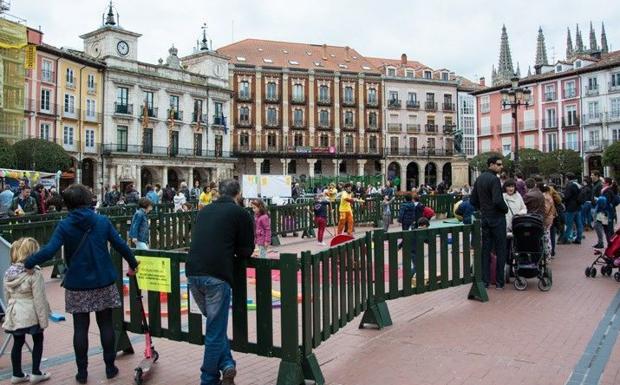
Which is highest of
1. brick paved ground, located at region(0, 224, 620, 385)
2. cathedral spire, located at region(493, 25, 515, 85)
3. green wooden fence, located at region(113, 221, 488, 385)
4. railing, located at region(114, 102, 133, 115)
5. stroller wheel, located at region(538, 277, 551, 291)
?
cathedral spire, located at region(493, 25, 515, 85)

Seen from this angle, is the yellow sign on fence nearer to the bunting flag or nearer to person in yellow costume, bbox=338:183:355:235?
person in yellow costume, bbox=338:183:355:235

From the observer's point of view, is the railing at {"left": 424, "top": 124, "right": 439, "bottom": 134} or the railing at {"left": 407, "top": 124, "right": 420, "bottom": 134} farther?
the railing at {"left": 424, "top": 124, "right": 439, "bottom": 134}

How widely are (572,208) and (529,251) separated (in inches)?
282

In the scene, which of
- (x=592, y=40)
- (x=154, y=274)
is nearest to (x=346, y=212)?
(x=154, y=274)

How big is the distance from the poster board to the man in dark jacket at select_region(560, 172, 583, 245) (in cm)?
1438

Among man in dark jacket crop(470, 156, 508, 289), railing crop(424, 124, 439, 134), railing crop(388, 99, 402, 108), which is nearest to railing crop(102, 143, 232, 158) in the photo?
railing crop(388, 99, 402, 108)

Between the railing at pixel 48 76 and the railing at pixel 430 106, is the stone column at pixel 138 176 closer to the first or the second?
the railing at pixel 48 76

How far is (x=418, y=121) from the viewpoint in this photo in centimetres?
7594

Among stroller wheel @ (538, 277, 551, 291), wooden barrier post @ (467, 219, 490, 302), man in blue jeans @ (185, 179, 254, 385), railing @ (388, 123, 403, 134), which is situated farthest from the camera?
railing @ (388, 123, 403, 134)

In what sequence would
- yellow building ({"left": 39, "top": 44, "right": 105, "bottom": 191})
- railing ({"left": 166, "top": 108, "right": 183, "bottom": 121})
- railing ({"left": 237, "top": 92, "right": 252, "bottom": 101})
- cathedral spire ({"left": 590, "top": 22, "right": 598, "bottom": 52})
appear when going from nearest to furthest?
yellow building ({"left": 39, "top": 44, "right": 105, "bottom": 191})
railing ({"left": 166, "top": 108, "right": 183, "bottom": 121})
railing ({"left": 237, "top": 92, "right": 252, "bottom": 101})
cathedral spire ({"left": 590, "top": 22, "right": 598, "bottom": 52})

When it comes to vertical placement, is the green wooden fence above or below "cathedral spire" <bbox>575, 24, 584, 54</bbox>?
below

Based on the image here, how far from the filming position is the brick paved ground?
5289 millimetres

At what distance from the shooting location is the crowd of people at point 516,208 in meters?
8.95

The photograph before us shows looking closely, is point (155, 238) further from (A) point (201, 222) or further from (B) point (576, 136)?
(B) point (576, 136)
